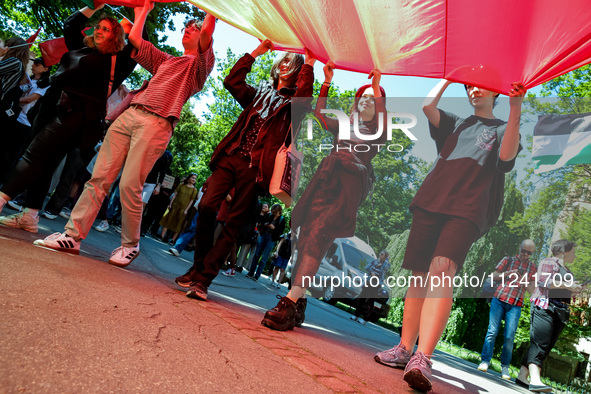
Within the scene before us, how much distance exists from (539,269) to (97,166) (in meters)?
3.61

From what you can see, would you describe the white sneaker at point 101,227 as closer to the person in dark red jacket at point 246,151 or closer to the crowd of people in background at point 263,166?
the crowd of people in background at point 263,166

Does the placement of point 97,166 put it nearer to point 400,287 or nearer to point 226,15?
point 226,15

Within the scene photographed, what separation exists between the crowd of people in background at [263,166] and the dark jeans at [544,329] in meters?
1.65

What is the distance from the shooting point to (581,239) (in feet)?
8.32

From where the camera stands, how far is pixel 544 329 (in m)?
5.43

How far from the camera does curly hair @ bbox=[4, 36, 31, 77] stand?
5.19 meters

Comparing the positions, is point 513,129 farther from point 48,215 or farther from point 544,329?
point 48,215

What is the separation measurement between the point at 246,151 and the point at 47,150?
6.40 feet

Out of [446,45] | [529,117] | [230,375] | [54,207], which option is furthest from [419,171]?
[54,207]

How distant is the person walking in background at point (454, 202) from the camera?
2633mm

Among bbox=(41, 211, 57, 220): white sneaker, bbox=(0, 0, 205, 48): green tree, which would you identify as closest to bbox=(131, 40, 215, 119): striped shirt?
bbox=(41, 211, 57, 220): white sneaker

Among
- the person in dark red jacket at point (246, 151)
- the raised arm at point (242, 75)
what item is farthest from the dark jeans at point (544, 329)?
the raised arm at point (242, 75)

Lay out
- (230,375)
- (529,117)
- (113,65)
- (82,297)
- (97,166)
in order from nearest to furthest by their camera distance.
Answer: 1. (230,375)
2. (82,297)
3. (529,117)
4. (97,166)
5. (113,65)

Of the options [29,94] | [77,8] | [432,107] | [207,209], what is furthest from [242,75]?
[77,8]
